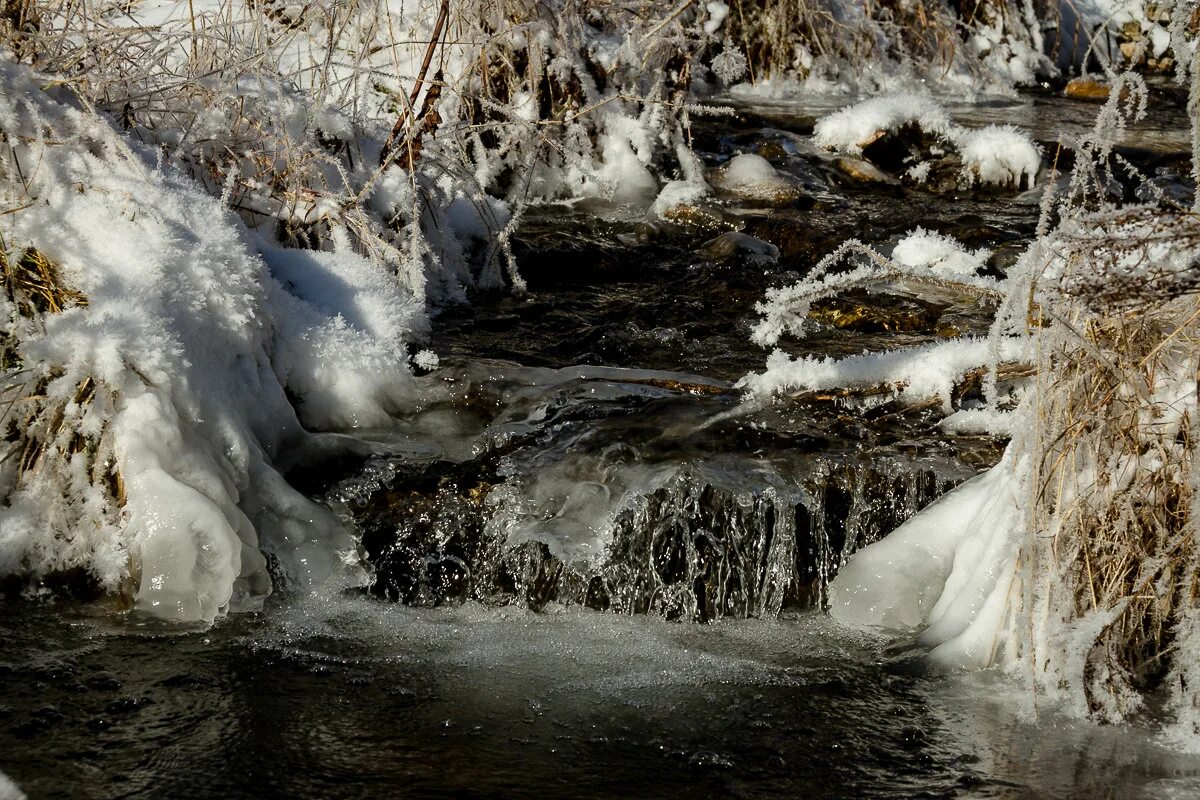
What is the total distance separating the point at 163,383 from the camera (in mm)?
3410

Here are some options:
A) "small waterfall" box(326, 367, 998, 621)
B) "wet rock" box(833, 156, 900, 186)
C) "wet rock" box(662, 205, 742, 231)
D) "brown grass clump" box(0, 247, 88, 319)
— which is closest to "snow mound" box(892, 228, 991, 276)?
"wet rock" box(662, 205, 742, 231)

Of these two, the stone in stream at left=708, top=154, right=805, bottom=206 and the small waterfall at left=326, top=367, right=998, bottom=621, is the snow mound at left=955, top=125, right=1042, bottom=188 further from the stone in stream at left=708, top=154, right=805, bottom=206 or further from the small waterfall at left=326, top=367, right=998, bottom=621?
the small waterfall at left=326, top=367, right=998, bottom=621

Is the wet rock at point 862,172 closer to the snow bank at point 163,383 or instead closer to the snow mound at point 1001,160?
the snow mound at point 1001,160

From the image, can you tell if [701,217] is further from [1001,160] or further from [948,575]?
[948,575]

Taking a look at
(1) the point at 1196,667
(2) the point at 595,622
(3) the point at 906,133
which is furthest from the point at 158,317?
(3) the point at 906,133

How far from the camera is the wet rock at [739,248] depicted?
6000mm

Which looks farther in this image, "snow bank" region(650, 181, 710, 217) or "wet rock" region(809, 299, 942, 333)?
"snow bank" region(650, 181, 710, 217)

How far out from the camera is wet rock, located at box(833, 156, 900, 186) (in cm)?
749

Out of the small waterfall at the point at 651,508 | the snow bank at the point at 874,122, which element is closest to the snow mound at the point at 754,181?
the snow bank at the point at 874,122

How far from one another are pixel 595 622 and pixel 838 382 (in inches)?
52.6

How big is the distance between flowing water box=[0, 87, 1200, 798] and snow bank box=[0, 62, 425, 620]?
5.7 inches

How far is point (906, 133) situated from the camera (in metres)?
7.86

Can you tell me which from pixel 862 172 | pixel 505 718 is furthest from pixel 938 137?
pixel 505 718

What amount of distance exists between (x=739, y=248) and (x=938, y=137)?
2503 mm
